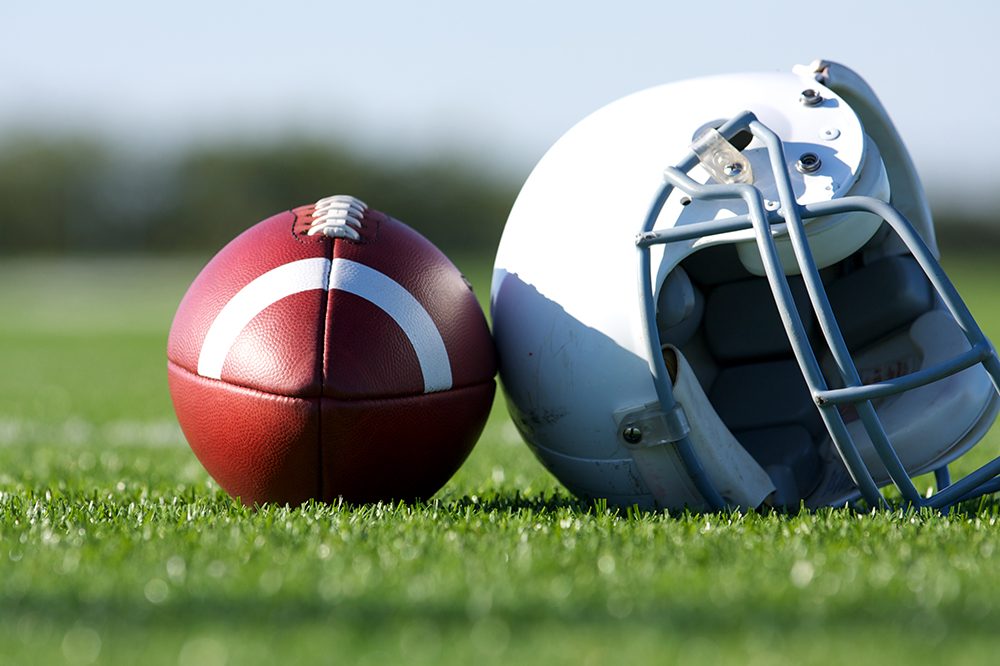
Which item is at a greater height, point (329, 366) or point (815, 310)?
point (815, 310)

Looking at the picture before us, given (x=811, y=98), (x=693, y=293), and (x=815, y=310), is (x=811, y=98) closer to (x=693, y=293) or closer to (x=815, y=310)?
(x=693, y=293)

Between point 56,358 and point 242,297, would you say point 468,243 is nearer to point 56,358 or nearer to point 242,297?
point 56,358

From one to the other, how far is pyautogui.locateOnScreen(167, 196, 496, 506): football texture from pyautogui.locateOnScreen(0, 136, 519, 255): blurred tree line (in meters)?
34.6

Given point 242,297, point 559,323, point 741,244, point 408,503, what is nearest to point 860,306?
point 741,244

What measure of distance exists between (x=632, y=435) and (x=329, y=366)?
750 millimetres

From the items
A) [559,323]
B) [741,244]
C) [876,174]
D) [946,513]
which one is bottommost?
[946,513]

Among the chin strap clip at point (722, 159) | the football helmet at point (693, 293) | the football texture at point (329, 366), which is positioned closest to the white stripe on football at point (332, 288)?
the football texture at point (329, 366)

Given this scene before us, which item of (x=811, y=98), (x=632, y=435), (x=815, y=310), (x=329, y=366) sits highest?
(x=811, y=98)

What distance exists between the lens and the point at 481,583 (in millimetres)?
1646

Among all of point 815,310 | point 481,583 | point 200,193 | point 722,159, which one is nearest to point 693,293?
point 722,159

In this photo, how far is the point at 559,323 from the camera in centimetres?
237

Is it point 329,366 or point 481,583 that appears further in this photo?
point 329,366

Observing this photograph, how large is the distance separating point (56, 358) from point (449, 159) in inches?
1247

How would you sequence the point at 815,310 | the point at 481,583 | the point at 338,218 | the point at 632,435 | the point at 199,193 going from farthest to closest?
the point at 199,193 → the point at 338,218 → the point at 632,435 → the point at 815,310 → the point at 481,583
